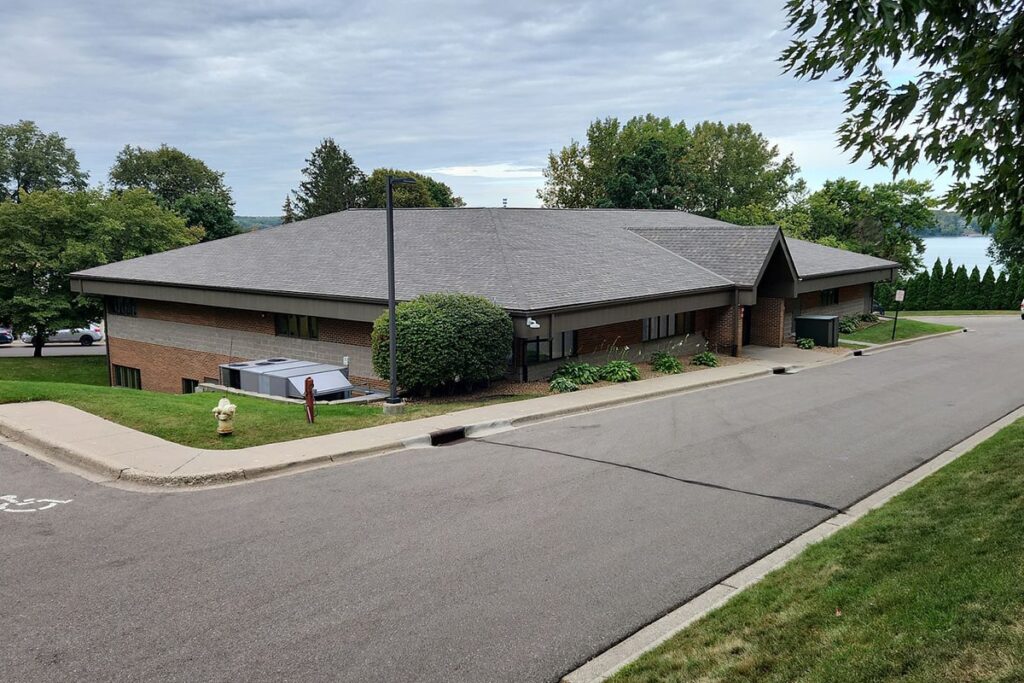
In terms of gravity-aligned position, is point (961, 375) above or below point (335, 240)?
below

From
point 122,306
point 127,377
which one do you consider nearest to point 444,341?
point 122,306

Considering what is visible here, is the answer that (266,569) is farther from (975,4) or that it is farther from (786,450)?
(786,450)

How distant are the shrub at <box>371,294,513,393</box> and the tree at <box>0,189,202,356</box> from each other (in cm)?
2471

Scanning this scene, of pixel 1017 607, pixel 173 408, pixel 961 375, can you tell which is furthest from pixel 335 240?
pixel 1017 607

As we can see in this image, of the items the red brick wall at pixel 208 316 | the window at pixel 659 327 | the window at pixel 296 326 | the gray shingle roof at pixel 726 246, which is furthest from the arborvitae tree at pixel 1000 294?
the red brick wall at pixel 208 316

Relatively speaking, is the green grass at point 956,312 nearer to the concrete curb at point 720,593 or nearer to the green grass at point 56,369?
the concrete curb at point 720,593

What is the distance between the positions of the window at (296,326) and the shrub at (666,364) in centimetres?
1160

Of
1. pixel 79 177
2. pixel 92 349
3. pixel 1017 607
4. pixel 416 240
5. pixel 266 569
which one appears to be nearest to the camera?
pixel 1017 607

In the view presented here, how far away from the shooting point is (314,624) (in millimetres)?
7156

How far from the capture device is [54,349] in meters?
51.8

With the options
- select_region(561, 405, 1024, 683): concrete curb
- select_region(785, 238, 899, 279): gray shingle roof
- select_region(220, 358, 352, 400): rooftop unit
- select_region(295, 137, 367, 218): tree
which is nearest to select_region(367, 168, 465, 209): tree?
select_region(295, 137, 367, 218): tree

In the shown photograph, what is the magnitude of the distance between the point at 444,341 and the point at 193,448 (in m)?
7.48

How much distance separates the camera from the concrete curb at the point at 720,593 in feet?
21.5

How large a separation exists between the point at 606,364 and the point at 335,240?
1291 cm
